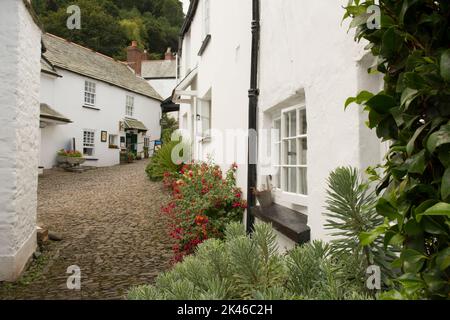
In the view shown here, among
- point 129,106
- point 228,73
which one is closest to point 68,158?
point 129,106

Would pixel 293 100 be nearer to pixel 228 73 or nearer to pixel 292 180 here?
pixel 292 180

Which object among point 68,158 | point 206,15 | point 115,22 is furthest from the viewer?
point 115,22

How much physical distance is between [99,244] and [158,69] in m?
30.5

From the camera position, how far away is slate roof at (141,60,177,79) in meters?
33.4

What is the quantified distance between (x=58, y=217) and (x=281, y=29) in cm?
673

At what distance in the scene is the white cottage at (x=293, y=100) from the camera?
228cm

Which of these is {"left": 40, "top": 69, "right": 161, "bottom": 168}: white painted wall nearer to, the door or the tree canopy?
the door

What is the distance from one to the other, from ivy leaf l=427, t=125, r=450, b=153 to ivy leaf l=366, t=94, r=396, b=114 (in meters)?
0.24

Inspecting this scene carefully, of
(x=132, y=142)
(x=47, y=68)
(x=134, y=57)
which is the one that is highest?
(x=134, y=57)

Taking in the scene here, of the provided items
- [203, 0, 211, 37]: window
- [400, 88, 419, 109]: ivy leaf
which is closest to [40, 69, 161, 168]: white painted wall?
[203, 0, 211, 37]: window

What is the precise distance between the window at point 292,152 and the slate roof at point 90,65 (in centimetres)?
1699

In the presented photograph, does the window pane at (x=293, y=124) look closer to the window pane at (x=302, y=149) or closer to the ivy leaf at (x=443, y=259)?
the window pane at (x=302, y=149)

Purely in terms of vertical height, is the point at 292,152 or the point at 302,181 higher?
the point at 292,152

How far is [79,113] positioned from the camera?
1919cm
